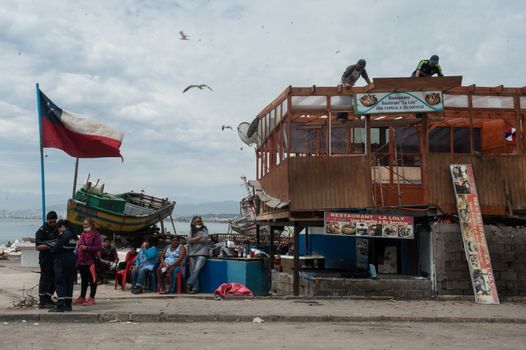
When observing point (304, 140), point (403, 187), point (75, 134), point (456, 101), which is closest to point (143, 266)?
point (75, 134)

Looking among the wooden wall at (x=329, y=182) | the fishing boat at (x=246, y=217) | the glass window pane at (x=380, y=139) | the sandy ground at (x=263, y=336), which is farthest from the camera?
the fishing boat at (x=246, y=217)

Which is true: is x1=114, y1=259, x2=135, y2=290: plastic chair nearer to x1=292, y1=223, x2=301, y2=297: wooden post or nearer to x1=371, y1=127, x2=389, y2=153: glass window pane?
x1=292, y1=223, x2=301, y2=297: wooden post

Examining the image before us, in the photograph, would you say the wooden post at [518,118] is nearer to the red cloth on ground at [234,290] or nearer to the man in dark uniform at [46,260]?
the red cloth on ground at [234,290]

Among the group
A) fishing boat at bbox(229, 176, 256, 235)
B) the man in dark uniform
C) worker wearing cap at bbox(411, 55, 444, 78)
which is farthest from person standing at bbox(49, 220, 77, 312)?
fishing boat at bbox(229, 176, 256, 235)

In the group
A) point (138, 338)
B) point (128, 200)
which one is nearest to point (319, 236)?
point (138, 338)

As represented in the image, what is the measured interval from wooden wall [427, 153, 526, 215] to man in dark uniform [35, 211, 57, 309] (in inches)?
358

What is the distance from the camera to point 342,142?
1795 centimetres

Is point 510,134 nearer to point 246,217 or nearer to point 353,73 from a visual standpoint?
point 353,73

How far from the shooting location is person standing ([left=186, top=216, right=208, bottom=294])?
14062 millimetres

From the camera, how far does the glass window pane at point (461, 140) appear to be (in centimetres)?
1694

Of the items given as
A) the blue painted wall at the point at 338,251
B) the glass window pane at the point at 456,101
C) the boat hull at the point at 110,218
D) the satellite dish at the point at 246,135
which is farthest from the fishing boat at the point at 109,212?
the glass window pane at the point at 456,101

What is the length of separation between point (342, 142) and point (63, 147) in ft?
28.1

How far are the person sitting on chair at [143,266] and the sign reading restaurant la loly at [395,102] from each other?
6476 millimetres

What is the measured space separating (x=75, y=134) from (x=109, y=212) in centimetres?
1939
